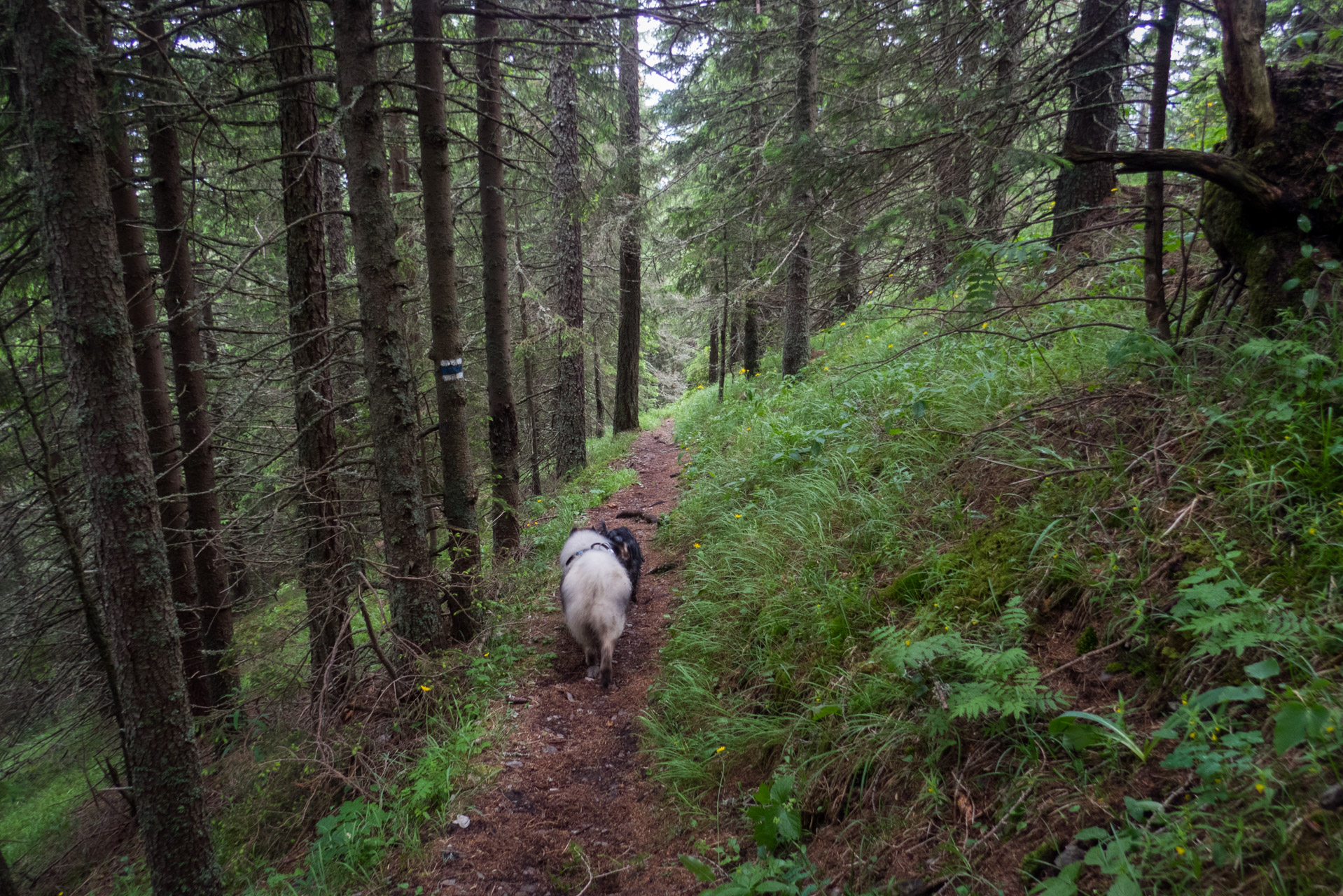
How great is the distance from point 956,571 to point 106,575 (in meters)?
4.82

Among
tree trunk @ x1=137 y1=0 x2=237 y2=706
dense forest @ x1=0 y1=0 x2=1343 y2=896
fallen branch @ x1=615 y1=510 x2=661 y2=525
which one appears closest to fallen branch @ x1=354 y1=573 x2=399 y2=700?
dense forest @ x1=0 y1=0 x2=1343 y2=896

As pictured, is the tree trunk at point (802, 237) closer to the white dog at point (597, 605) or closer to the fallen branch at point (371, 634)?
the white dog at point (597, 605)

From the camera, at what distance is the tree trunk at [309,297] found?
4.98m

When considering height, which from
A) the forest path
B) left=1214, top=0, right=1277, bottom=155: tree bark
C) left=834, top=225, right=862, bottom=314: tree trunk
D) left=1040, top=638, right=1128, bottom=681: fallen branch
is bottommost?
the forest path

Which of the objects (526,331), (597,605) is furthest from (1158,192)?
(526,331)

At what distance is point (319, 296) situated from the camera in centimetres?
593

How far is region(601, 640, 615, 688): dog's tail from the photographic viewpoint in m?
4.88

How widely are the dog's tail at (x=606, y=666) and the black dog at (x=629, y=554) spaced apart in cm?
105

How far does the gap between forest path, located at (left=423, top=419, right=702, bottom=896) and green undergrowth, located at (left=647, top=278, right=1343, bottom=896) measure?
0.30 meters

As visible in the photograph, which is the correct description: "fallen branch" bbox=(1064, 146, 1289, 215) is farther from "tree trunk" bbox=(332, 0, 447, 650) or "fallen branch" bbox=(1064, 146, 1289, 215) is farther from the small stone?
"tree trunk" bbox=(332, 0, 447, 650)

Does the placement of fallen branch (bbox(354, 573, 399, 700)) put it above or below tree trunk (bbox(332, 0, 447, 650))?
below

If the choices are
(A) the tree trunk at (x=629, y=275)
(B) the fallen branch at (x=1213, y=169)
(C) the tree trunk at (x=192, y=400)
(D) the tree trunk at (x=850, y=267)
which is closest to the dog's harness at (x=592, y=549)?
(D) the tree trunk at (x=850, y=267)

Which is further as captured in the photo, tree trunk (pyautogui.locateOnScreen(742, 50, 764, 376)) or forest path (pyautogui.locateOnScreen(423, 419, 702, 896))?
tree trunk (pyautogui.locateOnScreen(742, 50, 764, 376))

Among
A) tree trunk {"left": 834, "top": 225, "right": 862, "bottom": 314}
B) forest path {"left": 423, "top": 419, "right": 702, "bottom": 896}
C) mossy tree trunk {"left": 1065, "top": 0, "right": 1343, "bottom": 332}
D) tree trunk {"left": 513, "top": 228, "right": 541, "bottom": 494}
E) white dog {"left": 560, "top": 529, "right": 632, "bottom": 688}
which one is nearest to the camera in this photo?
mossy tree trunk {"left": 1065, "top": 0, "right": 1343, "bottom": 332}
